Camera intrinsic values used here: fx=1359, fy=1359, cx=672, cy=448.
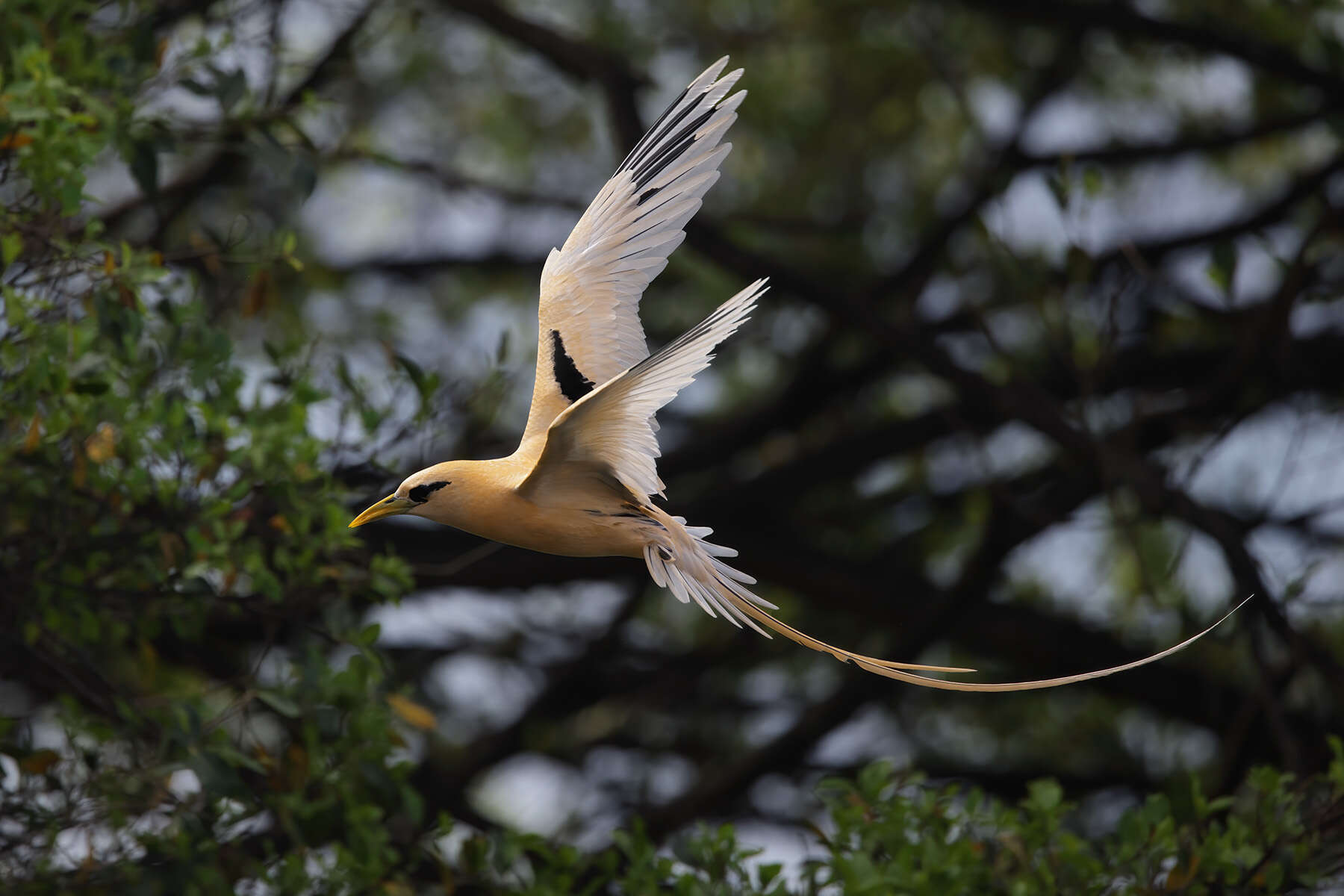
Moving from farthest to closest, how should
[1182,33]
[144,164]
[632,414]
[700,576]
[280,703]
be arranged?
[1182,33] < [144,164] < [280,703] < [700,576] < [632,414]

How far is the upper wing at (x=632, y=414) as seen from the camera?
7.98 ft

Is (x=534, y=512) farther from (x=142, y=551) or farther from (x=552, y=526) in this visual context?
(x=142, y=551)

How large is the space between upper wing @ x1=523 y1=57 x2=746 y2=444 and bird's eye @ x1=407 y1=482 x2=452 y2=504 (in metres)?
0.53

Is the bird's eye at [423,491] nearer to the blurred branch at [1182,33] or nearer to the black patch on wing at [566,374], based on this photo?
the black patch on wing at [566,374]

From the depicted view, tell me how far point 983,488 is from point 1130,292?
1.46 metres

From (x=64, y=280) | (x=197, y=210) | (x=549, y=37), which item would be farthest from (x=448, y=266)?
(x=64, y=280)

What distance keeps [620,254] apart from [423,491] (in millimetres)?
1089

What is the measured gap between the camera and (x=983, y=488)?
26.5 ft

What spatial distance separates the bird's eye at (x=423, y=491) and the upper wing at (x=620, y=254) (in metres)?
0.53

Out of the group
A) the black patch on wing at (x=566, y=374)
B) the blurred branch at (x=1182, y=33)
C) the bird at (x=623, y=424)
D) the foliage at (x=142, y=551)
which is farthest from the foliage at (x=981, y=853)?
the blurred branch at (x=1182, y=33)

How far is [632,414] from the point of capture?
2668 millimetres

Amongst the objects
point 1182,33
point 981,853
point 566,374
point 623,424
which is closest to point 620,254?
point 566,374

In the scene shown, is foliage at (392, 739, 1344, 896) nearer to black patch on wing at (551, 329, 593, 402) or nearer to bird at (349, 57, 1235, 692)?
bird at (349, 57, 1235, 692)

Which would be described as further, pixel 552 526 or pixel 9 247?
pixel 9 247
